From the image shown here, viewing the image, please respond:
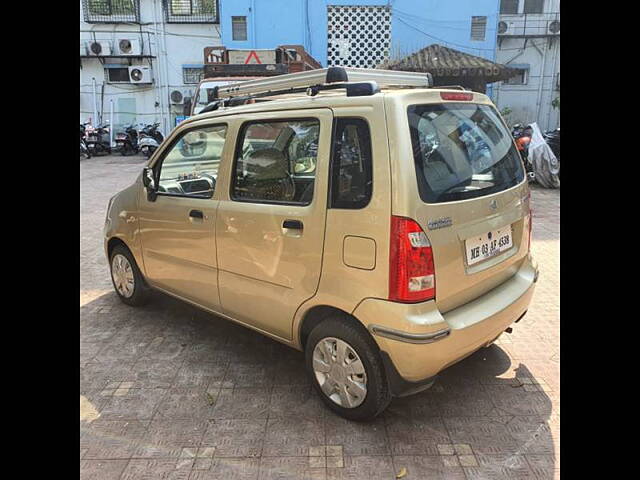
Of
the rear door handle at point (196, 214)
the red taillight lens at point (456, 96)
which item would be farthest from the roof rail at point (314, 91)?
the rear door handle at point (196, 214)

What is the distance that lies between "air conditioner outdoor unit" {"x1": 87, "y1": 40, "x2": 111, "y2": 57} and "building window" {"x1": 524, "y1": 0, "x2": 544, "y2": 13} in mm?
15232

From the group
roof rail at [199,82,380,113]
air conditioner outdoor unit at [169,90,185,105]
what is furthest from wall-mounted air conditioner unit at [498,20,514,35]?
roof rail at [199,82,380,113]

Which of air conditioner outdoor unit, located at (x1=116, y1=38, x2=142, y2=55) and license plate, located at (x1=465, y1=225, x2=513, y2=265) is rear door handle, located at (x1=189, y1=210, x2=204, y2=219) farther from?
air conditioner outdoor unit, located at (x1=116, y1=38, x2=142, y2=55)

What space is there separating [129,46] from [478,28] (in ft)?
41.6

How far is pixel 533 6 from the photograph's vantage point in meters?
16.6

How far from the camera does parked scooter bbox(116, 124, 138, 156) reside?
18109 mm

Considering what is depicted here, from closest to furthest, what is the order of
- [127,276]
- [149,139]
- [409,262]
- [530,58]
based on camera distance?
[409,262]
[127,276]
[530,58]
[149,139]

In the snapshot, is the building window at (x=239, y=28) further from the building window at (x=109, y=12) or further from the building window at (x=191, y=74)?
the building window at (x=109, y=12)

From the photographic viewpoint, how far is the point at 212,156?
130 inches

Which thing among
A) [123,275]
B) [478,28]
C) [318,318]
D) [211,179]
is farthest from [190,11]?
[318,318]

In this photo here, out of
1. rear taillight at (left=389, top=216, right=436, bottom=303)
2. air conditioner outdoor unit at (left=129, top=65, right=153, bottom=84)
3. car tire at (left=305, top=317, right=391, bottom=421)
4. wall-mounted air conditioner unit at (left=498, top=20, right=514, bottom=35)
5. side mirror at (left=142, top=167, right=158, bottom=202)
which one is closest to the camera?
rear taillight at (left=389, top=216, right=436, bottom=303)

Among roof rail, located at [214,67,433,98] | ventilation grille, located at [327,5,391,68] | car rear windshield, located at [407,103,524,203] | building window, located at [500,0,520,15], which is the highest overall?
building window, located at [500,0,520,15]

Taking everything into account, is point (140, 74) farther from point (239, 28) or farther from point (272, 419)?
point (272, 419)
